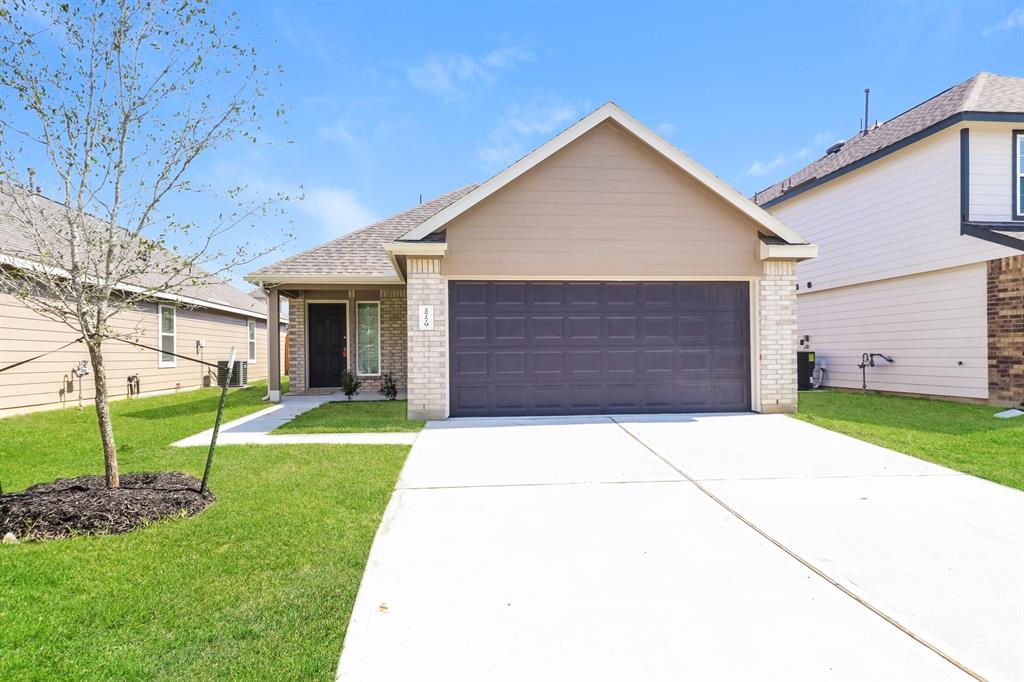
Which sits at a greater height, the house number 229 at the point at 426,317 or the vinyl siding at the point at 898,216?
the vinyl siding at the point at 898,216

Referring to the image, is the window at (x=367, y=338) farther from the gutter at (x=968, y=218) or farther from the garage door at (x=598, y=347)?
the gutter at (x=968, y=218)

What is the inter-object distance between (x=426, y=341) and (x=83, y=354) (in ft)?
28.2

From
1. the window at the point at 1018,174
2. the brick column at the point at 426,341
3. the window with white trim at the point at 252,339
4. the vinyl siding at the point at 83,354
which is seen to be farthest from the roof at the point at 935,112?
the window with white trim at the point at 252,339

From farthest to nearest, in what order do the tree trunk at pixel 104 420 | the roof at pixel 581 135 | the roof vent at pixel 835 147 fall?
1. the roof vent at pixel 835 147
2. the roof at pixel 581 135
3. the tree trunk at pixel 104 420

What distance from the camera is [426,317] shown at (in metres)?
8.21

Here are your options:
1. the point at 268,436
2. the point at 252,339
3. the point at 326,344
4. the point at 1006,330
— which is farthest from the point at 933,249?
the point at 252,339

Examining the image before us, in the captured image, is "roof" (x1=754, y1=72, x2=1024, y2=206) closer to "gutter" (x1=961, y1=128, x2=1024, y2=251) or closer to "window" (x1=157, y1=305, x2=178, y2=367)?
"gutter" (x1=961, y1=128, x2=1024, y2=251)

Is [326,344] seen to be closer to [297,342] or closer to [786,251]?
[297,342]

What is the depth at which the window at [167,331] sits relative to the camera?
13117mm

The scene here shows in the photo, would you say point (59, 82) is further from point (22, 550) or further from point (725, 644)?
point (725, 644)

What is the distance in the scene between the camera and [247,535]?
352cm

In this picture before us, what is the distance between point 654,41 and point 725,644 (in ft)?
40.9

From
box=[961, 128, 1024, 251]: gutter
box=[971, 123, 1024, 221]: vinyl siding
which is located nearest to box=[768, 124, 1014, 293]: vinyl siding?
box=[971, 123, 1024, 221]: vinyl siding

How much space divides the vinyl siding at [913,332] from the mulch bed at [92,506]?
13707 millimetres
